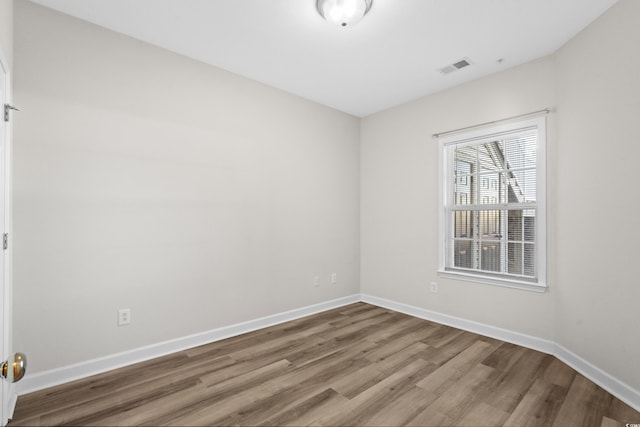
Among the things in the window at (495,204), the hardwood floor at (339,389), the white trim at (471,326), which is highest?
the window at (495,204)

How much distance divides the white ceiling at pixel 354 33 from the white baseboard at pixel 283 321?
2.64 meters

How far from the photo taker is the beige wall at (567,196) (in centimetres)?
217

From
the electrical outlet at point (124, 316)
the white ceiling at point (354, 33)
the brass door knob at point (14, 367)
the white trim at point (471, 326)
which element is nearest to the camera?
the brass door knob at point (14, 367)

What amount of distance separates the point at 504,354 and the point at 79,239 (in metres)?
3.67

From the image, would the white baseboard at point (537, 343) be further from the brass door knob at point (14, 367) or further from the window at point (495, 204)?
the brass door knob at point (14, 367)

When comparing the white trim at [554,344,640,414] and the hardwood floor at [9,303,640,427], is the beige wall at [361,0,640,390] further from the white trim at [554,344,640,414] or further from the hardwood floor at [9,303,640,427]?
the hardwood floor at [9,303,640,427]

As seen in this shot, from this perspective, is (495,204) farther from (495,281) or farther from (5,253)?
(5,253)

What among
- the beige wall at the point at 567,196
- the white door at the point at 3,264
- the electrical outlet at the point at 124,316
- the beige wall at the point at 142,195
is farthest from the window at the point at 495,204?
the white door at the point at 3,264

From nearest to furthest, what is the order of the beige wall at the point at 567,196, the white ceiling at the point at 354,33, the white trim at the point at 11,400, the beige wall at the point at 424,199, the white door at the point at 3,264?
1. the white door at the point at 3,264
2. the white trim at the point at 11,400
3. the beige wall at the point at 567,196
4. the white ceiling at the point at 354,33
5. the beige wall at the point at 424,199

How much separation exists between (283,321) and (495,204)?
106 inches

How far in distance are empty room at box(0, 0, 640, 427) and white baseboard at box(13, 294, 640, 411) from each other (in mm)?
15

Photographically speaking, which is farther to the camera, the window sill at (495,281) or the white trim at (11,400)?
the window sill at (495,281)

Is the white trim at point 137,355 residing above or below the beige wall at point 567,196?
below

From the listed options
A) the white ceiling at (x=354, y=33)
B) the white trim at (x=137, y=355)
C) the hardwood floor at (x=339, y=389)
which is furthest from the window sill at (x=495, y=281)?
the white ceiling at (x=354, y=33)
